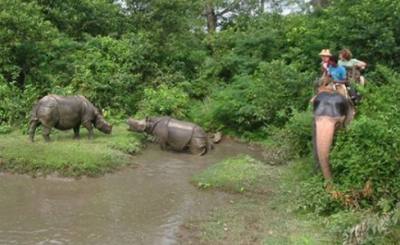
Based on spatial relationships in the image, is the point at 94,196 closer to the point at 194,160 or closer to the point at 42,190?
the point at 42,190

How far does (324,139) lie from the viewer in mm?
9312

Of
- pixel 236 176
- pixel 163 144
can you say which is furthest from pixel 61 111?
pixel 236 176

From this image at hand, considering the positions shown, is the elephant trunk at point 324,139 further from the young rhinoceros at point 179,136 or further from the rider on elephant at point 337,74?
the young rhinoceros at point 179,136

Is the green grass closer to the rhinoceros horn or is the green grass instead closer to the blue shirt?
the blue shirt

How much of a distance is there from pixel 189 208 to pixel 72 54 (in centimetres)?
979

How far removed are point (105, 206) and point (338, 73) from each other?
4.99 m

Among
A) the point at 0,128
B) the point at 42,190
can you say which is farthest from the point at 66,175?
the point at 0,128

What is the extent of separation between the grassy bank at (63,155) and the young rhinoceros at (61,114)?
0.35 meters

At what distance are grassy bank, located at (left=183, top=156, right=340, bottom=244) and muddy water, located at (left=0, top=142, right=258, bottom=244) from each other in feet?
1.20

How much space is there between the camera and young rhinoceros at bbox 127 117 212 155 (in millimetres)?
14422

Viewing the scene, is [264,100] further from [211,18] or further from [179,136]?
[211,18]

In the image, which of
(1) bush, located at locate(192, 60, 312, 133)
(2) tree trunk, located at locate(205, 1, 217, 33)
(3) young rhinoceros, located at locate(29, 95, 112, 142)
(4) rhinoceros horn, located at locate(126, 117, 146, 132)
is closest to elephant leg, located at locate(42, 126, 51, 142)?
(3) young rhinoceros, located at locate(29, 95, 112, 142)

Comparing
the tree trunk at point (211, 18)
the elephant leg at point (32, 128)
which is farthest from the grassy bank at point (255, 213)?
the tree trunk at point (211, 18)

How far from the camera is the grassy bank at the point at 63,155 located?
461 inches
